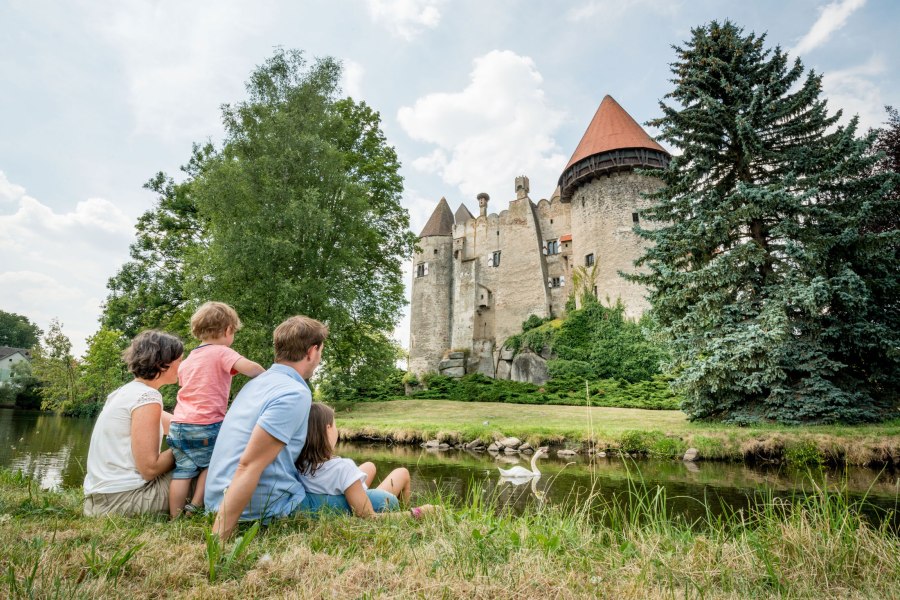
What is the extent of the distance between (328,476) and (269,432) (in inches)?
34.3

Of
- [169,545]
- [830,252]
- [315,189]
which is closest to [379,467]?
[169,545]

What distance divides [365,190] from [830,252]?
42.2ft

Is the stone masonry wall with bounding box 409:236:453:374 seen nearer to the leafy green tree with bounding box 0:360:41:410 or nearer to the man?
the leafy green tree with bounding box 0:360:41:410

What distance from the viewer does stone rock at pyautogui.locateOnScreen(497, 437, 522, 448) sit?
37.1 feet

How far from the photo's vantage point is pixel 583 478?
298 inches

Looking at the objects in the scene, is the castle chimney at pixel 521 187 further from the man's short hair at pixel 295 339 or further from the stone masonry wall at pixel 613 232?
the man's short hair at pixel 295 339

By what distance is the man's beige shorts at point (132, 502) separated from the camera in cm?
283

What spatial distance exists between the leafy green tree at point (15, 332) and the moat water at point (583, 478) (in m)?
65.9

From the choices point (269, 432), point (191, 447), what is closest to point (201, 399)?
point (191, 447)

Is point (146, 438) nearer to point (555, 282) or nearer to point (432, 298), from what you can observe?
point (555, 282)

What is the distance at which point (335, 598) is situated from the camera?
168 cm

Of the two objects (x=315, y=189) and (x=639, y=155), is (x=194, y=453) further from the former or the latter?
(x=639, y=155)

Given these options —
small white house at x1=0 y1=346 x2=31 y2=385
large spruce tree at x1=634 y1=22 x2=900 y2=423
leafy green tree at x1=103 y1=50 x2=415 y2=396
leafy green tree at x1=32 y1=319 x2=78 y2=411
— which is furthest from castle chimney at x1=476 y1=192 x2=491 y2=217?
small white house at x1=0 y1=346 x2=31 y2=385

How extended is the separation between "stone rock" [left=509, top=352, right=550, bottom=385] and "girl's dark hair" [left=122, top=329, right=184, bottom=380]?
2387 cm
